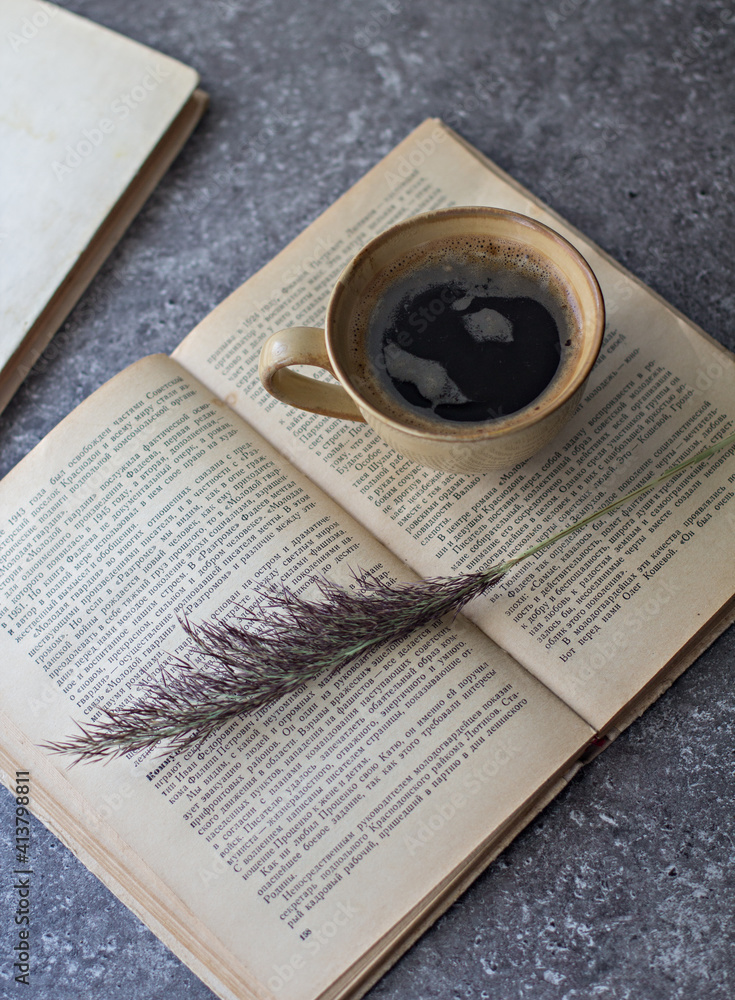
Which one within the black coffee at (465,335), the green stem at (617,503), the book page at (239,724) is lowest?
the book page at (239,724)

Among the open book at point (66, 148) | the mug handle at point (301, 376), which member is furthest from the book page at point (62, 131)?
the mug handle at point (301, 376)

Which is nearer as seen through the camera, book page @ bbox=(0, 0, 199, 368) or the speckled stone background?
the speckled stone background

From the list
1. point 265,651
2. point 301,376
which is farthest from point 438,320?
point 265,651

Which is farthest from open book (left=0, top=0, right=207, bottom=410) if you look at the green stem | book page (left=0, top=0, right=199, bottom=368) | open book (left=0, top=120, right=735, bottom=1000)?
the green stem

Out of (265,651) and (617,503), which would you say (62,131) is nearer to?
(265,651)

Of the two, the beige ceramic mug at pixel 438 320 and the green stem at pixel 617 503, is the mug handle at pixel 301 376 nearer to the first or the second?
the beige ceramic mug at pixel 438 320

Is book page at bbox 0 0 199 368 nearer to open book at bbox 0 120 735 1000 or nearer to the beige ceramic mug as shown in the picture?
open book at bbox 0 120 735 1000

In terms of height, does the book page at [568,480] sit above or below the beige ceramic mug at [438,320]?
below
